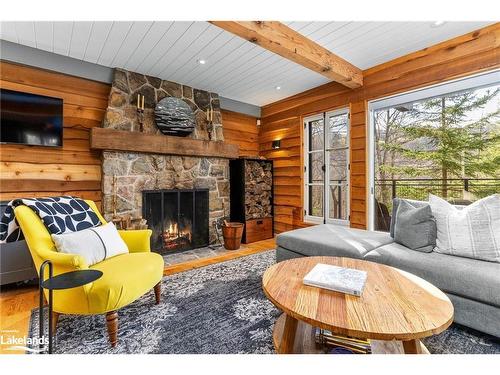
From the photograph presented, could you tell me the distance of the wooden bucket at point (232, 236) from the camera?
12.5 ft

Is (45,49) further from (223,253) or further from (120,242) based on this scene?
(223,253)

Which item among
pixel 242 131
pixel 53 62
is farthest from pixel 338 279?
pixel 242 131

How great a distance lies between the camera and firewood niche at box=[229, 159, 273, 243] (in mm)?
4258

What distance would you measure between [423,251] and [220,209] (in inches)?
114

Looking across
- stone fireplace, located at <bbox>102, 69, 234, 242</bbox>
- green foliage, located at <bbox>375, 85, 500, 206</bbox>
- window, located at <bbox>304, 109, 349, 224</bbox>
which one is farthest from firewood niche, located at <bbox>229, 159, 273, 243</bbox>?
green foliage, located at <bbox>375, 85, 500, 206</bbox>

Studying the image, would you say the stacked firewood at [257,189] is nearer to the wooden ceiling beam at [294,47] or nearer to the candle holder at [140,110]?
the candle holder at [140,110]

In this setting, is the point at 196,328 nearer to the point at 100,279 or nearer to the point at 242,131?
the point at 100,279

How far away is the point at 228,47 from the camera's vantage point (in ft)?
9.23

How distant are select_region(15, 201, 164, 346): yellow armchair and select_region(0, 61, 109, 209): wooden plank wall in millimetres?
1365

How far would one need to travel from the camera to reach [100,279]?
152 centimetres

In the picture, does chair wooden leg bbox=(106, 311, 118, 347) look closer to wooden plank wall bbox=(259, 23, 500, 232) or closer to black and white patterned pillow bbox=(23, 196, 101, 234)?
black and white patterned pillow bbox=(23, 196, 101, 234)

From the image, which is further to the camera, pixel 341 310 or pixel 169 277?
pixel 169 277

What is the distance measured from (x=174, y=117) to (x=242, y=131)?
163 centimetres
